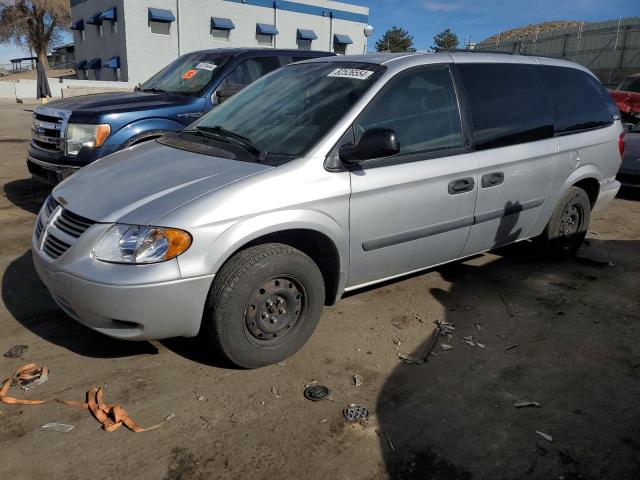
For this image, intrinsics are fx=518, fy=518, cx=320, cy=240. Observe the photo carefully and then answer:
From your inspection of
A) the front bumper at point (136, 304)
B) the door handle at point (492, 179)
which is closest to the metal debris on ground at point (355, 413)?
the front bumper at point (136, 304)

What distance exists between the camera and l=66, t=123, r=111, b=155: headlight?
214 inches

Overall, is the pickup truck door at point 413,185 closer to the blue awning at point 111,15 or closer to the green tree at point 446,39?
the blue awning at point 111,15

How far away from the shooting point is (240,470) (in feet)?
7.77

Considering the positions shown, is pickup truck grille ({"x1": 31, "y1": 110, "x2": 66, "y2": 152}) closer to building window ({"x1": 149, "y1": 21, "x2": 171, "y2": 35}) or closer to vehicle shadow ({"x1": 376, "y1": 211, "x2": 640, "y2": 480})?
vehicle shadow ({"x1": 376, "y1": 211, "x2": 640, "y2": 480})

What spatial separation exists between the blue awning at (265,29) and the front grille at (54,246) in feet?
109

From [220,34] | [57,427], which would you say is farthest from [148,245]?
[220,34]

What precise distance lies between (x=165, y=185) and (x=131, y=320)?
781mm

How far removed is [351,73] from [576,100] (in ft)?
7.62

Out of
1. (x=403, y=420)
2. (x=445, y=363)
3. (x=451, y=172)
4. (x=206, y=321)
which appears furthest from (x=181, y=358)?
(x=451, y=172)

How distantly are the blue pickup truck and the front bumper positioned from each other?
9.66 feet

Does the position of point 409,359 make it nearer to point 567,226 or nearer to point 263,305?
point 263,305

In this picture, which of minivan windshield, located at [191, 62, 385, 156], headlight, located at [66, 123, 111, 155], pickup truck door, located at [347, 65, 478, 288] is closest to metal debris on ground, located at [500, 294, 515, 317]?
pickup truck door, located at [347, 65, 478, 288]

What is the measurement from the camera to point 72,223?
116 inches

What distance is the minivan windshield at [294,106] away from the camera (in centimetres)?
332
